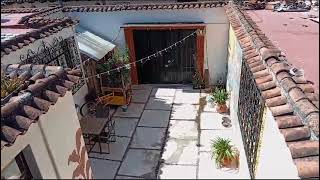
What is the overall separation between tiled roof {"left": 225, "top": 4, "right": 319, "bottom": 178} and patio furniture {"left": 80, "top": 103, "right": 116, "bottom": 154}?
5875mm

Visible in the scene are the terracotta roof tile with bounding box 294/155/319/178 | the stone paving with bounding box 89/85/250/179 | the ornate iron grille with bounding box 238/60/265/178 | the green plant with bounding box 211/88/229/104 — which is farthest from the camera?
the green plant with bounding box 211/88/229/104

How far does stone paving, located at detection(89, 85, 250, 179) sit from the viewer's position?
953 cm

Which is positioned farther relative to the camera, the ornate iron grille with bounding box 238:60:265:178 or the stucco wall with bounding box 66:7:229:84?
the stucco wall with bounding box 66:7:229:84

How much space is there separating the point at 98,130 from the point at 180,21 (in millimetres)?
6189

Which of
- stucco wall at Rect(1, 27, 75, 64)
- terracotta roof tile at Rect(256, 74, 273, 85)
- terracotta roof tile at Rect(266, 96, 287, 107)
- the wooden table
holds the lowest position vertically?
the wooden table

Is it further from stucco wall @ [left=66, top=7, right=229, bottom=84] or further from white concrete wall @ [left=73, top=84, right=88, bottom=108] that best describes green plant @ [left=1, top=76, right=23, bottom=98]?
stucco wall @ [left=66, top=7, right=229, bottom=84]

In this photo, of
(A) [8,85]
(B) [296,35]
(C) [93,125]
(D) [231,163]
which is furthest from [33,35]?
(B) [296,35]

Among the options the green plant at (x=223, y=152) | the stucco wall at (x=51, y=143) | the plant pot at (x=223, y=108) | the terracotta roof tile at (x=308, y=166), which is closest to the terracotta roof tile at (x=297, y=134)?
the terracotta roof tile at (x=308, y=166)

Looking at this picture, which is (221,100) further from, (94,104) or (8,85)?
(8,85)

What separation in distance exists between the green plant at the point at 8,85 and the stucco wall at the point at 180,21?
30.2 feet

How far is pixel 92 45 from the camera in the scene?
13.2 meters

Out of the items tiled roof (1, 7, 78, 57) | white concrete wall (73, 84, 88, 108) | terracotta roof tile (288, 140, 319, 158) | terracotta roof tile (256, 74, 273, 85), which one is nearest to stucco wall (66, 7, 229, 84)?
tiled roof (1, 7, 78, 57)

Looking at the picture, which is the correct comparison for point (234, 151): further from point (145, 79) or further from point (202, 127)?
point (145, 79)

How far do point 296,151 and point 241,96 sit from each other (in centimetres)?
566
